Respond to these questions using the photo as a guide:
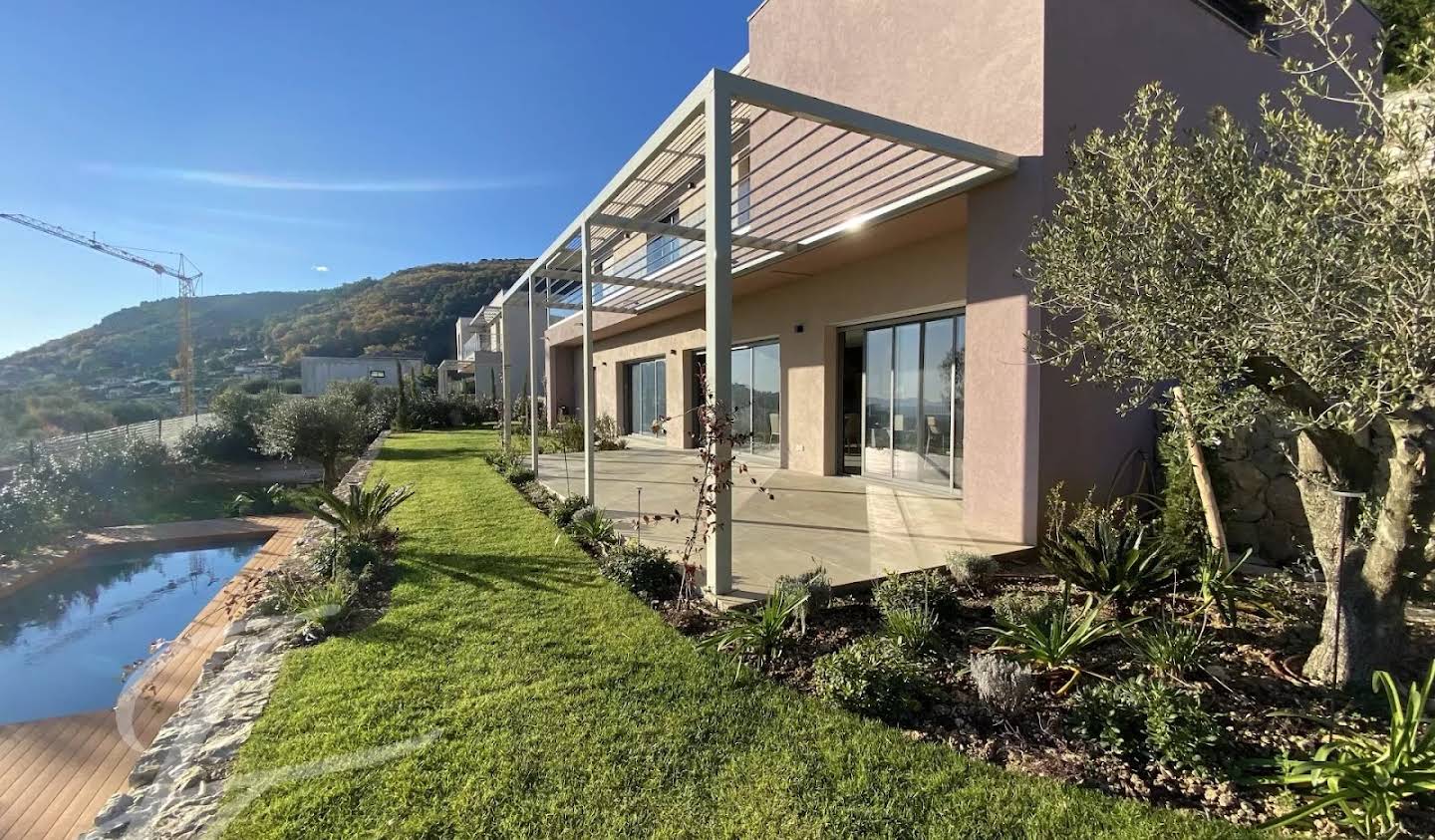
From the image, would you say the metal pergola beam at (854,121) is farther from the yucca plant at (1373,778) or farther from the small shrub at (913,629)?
the yucca plant at (1373,778)

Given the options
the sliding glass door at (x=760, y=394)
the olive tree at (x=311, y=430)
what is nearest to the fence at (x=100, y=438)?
the olive tree at (x=311, y=430)

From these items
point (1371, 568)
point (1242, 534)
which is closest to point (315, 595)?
point (1371, 568)

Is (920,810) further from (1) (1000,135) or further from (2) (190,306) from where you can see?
(2) (190,306)

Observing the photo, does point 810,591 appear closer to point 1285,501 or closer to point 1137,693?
point 1137,693

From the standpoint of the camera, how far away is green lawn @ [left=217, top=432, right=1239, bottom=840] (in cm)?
229

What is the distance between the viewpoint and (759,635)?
3.64 metres

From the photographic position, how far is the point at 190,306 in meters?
55.0

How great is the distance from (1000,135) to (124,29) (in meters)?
12.3

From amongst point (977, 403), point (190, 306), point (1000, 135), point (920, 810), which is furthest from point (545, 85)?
point (190, 306)

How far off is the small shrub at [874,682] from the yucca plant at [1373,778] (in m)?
1.44

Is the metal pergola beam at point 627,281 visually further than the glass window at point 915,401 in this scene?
Yes

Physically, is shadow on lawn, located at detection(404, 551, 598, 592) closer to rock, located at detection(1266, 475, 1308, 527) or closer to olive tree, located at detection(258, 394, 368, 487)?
rock, located at detection(1266, 475, 1308, 527)

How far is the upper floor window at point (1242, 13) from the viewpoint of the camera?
6.88 metres

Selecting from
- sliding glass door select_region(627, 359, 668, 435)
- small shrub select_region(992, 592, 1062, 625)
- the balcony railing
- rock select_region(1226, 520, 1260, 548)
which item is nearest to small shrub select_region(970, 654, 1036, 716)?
small shrub select_region(992, 592, 1062, 625)
